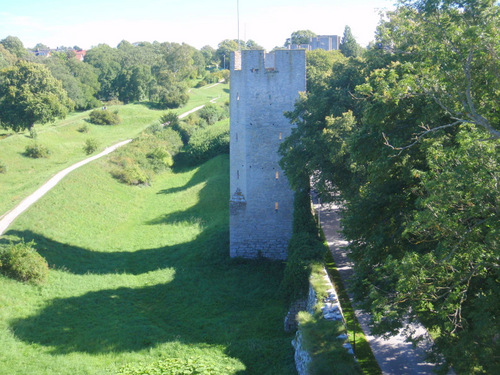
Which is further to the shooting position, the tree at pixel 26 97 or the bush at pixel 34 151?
the tree at pixel 26 97

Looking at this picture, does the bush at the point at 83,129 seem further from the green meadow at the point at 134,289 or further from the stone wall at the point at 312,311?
the stone wall at the point at 312,311

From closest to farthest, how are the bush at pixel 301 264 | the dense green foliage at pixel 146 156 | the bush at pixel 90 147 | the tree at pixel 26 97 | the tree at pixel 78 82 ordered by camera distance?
the bush at pixel 301 264 < the dense green foliage at pixel 146 156 < the bush at pixel 90 147 < the tree at pixel 26 97 < the tree at pixel 78 82

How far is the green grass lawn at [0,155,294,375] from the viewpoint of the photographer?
1552 cm

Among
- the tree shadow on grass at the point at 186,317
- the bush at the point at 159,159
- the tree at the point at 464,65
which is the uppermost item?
the tree at the point at 464,65

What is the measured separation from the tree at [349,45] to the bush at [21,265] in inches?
1937

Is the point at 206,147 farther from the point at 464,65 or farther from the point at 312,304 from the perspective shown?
the point at 464,65

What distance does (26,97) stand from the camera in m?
48.8

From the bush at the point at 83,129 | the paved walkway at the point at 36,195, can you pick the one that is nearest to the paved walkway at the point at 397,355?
the paved walkway at the point at 36,195

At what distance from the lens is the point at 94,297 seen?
67.8 ft

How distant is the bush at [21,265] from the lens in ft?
67.1

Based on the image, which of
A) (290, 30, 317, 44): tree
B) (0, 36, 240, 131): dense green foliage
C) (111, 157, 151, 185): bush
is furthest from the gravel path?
(290, 30, 317, 44): tree

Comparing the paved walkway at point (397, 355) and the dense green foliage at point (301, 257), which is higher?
the dense green foliage at point (301, 257)

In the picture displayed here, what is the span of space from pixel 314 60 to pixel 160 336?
3916 cm

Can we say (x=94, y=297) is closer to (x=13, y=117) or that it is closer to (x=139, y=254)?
(x=139, y=254)
